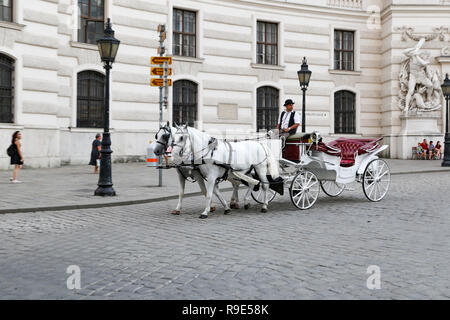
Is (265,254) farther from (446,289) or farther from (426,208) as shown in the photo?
(426,208)

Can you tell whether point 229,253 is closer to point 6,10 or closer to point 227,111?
point 6,10

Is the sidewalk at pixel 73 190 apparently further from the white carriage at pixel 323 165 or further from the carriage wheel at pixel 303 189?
the carriage wheel at pixel 303 189

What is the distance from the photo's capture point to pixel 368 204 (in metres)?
10.6

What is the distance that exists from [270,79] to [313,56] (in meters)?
3.10

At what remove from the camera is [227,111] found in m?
25.7

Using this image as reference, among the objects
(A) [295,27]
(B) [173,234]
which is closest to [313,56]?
(A) [295,27]

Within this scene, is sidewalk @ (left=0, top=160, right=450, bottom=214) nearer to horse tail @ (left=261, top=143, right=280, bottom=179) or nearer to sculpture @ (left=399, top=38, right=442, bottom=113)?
horse tail @ (left=261, top=143, right=280, bottom=179)

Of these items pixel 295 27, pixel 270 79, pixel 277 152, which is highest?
pixel 295 27

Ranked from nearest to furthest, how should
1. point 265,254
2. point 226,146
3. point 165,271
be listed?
point 165,271 → point 265,254 → point 226,146

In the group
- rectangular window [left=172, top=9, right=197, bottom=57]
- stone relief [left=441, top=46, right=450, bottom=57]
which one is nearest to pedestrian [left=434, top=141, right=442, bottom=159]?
stone relief [left=441, top=46, right=450, bottom=57]

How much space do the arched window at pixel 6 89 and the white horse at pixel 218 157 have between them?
12525 millimetres

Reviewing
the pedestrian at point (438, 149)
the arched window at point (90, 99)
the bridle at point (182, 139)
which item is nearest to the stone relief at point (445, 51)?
the pedestrian at point (438, 149)

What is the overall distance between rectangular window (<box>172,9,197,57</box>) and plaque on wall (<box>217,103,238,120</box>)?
2948mm

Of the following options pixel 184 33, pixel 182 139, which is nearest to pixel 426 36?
pixel 184 33
